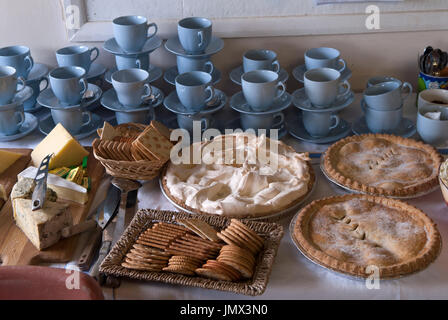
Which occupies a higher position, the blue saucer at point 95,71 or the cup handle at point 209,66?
the cup handle at point 209,66

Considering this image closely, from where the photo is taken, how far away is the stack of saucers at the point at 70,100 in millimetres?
1644

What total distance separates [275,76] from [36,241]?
81 cm

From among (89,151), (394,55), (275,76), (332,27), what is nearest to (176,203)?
(89,151)

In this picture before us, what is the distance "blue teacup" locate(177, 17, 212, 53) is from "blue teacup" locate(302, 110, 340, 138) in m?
0.38

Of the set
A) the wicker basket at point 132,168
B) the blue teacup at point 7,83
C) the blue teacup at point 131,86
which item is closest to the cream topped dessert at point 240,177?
the wicker basket at point 132,168

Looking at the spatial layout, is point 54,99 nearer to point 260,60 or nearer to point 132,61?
point 132,61

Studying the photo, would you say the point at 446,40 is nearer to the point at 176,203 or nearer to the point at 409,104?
the point at 409,104

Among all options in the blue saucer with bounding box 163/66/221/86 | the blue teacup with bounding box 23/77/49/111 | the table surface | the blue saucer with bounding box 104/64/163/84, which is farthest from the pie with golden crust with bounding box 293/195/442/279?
the blue teacup with bounding box 23/77/49/111

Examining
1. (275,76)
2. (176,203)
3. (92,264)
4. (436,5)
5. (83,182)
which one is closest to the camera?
(92,264)

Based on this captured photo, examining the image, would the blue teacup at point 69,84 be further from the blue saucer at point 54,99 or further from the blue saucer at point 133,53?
the blue saucer at point 133,53

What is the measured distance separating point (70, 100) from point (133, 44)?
0.85ft

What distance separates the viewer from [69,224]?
1.31 meters

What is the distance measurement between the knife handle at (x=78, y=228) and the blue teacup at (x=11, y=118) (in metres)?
0.58

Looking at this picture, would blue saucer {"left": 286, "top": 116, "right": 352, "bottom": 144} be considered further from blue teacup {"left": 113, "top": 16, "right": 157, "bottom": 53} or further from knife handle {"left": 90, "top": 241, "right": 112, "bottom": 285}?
knife handle {"left": 90, "top": 241, "right": 112, "bottom": 285}
